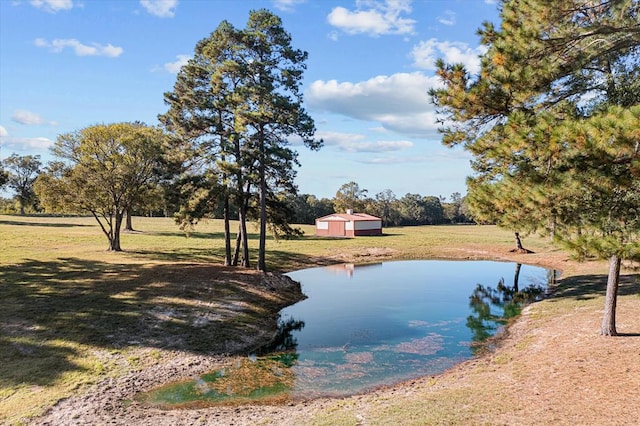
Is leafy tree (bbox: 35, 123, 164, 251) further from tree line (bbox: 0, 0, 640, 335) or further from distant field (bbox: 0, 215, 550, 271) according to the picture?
tree line (bbox: 0, 0, 640, 335)

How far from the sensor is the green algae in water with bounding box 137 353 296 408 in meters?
11.9

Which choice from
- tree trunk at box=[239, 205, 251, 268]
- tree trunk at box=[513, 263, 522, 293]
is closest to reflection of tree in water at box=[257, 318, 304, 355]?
tree trunk at box=[239, 205, 251, 268]

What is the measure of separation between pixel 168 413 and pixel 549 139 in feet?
37.3

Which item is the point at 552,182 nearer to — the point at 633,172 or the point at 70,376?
the point at 633,172

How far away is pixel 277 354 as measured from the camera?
16.5 metres

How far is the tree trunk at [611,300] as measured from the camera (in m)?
12.9

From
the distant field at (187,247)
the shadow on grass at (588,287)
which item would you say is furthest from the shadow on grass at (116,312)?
the shadow on grass at (588,287)

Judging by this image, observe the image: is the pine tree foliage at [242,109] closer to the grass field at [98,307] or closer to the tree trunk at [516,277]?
the grass field at [98,307]

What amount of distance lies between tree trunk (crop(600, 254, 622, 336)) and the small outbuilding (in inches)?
1982

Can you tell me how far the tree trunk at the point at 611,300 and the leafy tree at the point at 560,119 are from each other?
2.85 m

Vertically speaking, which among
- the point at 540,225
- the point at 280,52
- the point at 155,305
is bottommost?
the point at 155,305

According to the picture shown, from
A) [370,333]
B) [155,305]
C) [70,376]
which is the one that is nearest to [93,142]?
[155,305]

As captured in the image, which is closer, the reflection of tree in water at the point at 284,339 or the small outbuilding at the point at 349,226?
the reflection of tree in water at the point at 284,339

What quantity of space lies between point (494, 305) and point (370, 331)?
9757 millimetres
